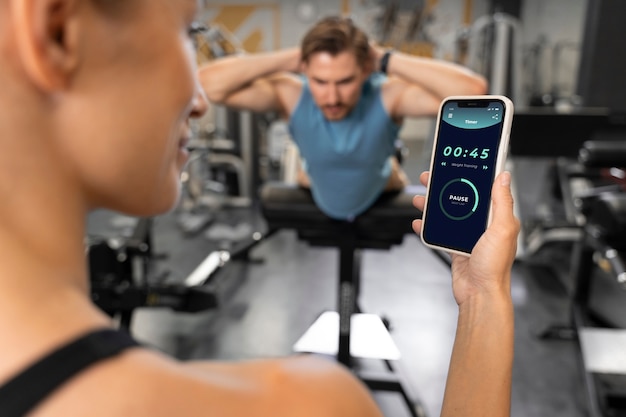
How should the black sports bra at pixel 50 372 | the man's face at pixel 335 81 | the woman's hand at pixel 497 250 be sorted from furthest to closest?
the man's face at pixel 335 81 < the woman's hand at pixel 497 250 < the black sports bra at pixel 50 372

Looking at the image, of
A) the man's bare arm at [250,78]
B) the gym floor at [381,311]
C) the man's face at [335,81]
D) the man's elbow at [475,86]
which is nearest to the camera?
the man's elbow at [475,86]

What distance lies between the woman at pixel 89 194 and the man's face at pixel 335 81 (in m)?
1.06

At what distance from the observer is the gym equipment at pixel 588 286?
175 centimetres

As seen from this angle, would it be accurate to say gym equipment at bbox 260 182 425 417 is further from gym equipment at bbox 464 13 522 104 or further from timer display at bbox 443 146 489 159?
gym equipment at bbox 464 13 522 104

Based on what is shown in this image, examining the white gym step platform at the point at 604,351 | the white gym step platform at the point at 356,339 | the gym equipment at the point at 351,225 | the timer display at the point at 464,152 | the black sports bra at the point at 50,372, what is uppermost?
the timer display at the point at 464,152

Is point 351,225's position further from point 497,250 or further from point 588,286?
point 588,286

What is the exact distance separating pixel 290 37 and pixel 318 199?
6.27m

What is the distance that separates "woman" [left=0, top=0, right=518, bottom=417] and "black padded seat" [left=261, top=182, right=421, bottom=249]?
4.22 feet

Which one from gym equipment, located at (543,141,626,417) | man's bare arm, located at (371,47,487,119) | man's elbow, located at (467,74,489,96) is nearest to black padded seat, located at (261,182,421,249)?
man's bare arm, located at (371,47,487,119)

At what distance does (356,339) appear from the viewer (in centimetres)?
63

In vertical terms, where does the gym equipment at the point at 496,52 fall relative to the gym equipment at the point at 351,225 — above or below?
above

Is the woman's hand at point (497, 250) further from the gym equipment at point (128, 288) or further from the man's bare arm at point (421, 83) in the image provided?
the gym equipment at point (128, 288)

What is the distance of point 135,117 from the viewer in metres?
0.29

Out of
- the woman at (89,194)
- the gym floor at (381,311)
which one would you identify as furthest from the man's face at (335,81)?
the woman at (89,194)
